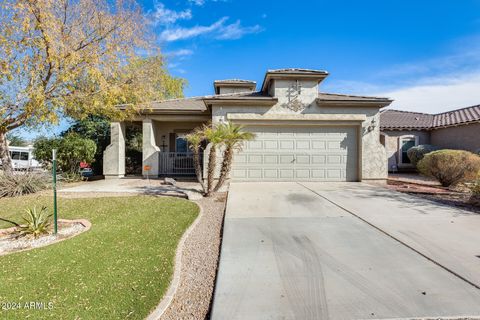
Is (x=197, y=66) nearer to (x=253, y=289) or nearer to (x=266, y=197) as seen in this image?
(x=266, y=197)

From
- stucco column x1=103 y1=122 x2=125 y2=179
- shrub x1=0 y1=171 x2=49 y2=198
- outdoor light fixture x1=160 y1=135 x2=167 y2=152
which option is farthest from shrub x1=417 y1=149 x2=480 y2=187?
shrub x1=0 y1=171 x2=49 y2=198

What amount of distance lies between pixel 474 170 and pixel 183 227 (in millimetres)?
12164

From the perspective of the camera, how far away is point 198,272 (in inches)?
145

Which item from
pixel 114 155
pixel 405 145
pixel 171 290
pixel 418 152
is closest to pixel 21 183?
pixel 114 155

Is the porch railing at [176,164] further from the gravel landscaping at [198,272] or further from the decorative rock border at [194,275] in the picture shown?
the decorative rock border at [194,275]

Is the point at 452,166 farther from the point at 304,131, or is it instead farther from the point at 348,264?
the point at 348,264

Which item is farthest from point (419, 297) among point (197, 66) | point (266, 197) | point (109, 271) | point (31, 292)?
point (197, 66)

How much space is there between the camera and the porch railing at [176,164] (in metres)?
14.3

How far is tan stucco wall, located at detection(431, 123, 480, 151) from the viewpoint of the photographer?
14594 mm

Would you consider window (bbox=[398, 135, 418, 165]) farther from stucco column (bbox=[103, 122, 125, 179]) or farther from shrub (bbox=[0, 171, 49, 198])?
shrub (bbox=[0, 171, 49, 198])

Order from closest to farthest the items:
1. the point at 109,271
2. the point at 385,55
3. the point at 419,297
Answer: the point at 419,297 < the point at 109,271 < the point at 385,55

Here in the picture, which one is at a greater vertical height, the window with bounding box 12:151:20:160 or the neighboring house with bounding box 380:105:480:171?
the neighboring house with bounding box 380:105:480:171

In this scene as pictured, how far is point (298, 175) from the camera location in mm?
12398

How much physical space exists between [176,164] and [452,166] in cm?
1355
